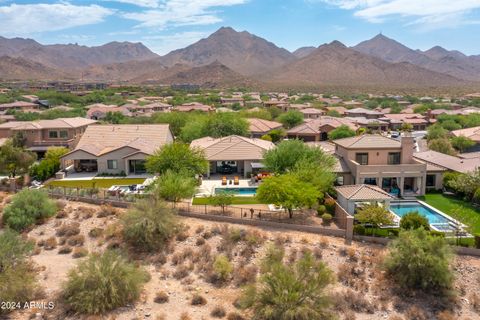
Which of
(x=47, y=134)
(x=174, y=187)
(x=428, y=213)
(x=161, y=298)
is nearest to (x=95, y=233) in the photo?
(x=174, y=187)

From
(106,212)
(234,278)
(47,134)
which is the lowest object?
(234,278)

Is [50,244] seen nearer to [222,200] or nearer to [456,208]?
[222,200]

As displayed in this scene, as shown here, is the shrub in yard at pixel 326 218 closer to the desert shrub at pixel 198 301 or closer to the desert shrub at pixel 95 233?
the desert shrub at pixel 198 301

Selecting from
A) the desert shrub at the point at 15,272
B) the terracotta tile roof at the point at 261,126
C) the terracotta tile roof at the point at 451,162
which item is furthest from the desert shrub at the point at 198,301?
the terracotta tile roof at the point at 261,126

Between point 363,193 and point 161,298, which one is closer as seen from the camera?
point 161,298

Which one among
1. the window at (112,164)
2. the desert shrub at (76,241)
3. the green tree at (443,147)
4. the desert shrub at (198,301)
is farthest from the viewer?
the green tree at (443,147)

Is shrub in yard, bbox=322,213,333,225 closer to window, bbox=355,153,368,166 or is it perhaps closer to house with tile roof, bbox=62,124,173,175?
window, bbox=355,153,368,166

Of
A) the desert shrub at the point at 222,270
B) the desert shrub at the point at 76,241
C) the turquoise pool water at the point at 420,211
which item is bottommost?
the desert shrub at the point at 222,270
